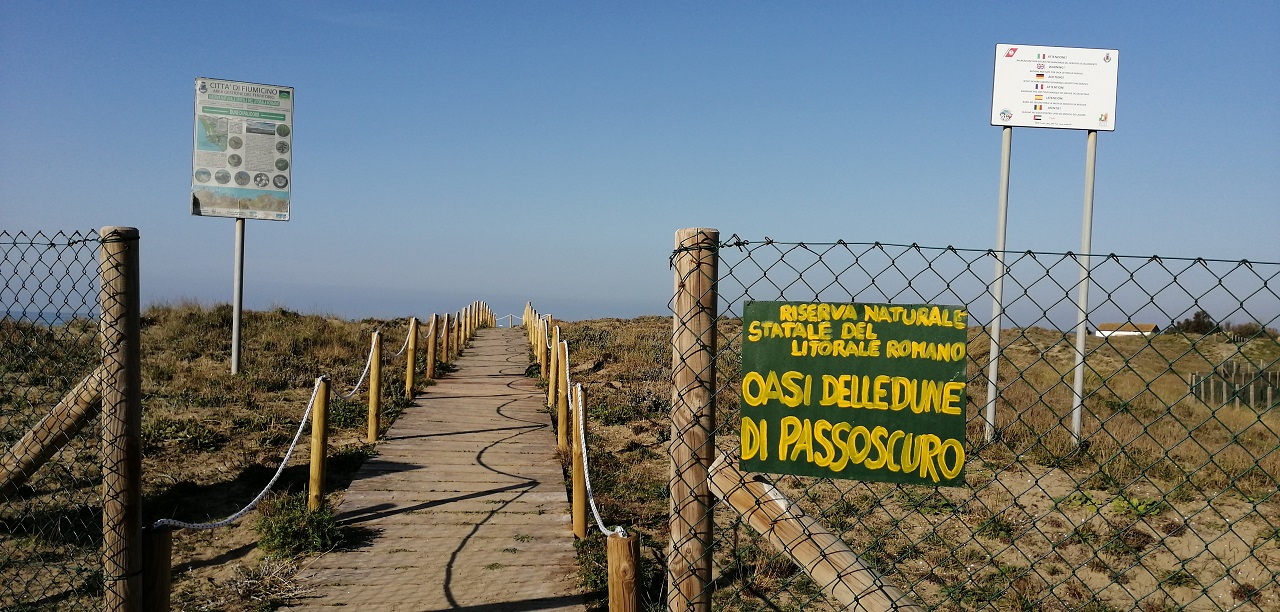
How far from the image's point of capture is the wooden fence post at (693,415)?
2.58 meters

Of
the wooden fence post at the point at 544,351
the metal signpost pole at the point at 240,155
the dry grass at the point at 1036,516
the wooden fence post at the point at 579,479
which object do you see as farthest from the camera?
the wooden fence post at the point at 544,351

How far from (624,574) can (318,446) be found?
3996 mm

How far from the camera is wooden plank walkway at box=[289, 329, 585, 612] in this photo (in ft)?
16.0

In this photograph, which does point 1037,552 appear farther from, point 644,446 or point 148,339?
point 148,339

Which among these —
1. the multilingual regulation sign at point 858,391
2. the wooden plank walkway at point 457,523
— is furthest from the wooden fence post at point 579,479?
the multilingual regulation sign at point 858,391

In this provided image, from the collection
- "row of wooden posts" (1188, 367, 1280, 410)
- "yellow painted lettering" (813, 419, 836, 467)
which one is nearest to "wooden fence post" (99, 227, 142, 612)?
"yellow painted lettering" (813, 419, 836, 467)

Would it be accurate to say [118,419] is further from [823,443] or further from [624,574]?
[823,443]

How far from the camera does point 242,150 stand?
12430 millimetres

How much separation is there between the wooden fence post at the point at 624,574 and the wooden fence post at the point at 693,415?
1.45ft

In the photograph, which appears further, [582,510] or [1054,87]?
[1054,87]

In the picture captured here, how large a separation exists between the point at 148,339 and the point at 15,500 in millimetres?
9001

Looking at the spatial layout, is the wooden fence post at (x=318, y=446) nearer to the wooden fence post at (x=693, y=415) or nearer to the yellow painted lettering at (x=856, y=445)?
the wooden fence post at (x=693, y=415)

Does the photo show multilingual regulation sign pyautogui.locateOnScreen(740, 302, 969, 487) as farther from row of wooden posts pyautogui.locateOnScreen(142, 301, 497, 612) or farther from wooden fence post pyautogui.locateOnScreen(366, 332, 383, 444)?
wooden fence post pyautogui.locateOnScreen(366, 332, 383, 444)

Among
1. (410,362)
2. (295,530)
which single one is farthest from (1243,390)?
(410,362)
